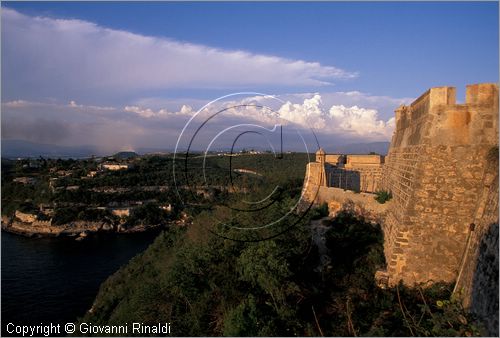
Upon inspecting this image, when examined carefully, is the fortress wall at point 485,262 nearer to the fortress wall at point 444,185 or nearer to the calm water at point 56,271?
the fortress wall at point 444,185

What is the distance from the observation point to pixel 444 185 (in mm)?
6379

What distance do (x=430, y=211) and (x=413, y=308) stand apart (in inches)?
65.2

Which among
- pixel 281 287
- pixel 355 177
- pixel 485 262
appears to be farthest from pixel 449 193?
pixel 355 177

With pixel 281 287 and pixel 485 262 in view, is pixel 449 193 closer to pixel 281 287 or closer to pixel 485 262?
pixel 485 262

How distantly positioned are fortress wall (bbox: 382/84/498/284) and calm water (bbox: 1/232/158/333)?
1883cm

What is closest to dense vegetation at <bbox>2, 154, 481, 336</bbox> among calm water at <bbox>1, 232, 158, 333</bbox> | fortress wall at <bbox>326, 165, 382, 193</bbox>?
fortress wall at <bbox>326, 165, 382, 193</bbox>

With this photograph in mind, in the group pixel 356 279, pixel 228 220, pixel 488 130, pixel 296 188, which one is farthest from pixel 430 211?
pixel 296 188

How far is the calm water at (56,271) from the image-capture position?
20.5 m

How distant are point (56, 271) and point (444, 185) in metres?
28.2

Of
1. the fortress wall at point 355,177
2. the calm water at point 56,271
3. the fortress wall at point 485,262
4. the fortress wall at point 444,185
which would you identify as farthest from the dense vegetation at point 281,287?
the calm water at point 56,271

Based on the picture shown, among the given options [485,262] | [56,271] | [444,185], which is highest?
[444,185]

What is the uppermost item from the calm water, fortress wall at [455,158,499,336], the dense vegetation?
fortress wall at [455,158,499,336]

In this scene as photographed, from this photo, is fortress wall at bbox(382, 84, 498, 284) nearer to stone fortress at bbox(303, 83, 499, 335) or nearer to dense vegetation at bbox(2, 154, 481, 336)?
stone fortress at bbox(303, 83, 499, 335)

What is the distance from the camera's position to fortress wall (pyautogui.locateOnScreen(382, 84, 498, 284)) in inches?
241
